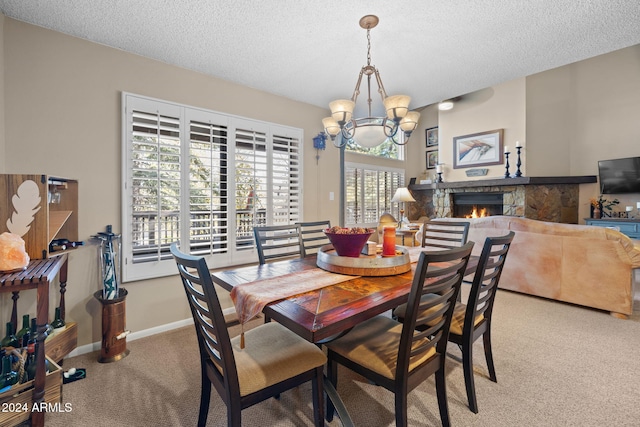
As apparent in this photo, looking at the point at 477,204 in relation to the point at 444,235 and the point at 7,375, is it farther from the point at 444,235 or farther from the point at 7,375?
the point at 7,375

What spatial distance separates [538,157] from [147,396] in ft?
21.9

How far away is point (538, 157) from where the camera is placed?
5.40 meters

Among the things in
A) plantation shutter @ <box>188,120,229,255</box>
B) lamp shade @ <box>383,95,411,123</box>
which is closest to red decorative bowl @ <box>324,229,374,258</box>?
lamp shade @ <box>383,95,411,123</box>

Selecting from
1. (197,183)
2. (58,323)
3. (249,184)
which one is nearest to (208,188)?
(197,183)

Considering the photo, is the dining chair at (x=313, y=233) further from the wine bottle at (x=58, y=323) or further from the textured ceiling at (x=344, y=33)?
the wine bottle at (x=58, y=323)

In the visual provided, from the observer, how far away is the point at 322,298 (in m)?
1.30

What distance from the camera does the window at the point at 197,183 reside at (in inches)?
98.7

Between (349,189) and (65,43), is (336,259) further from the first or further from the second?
(349,189)

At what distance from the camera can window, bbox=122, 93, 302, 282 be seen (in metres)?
2.51

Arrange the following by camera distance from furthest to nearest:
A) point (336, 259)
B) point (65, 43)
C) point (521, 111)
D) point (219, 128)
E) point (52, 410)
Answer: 1. point (521, 111)
2. point (219, 128)
3. point (65, 43)
4. point (336, 259)
5. point (52, 410)

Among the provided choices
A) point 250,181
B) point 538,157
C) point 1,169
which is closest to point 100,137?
point 1,169

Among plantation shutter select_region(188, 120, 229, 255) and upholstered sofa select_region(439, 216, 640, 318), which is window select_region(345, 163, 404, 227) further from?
plantation shutter select_region(188, 120, 229, 255)

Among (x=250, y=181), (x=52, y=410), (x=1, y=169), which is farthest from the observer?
(x=250, y=181)

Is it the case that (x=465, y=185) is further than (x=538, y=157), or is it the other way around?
(x=465, y=185)
